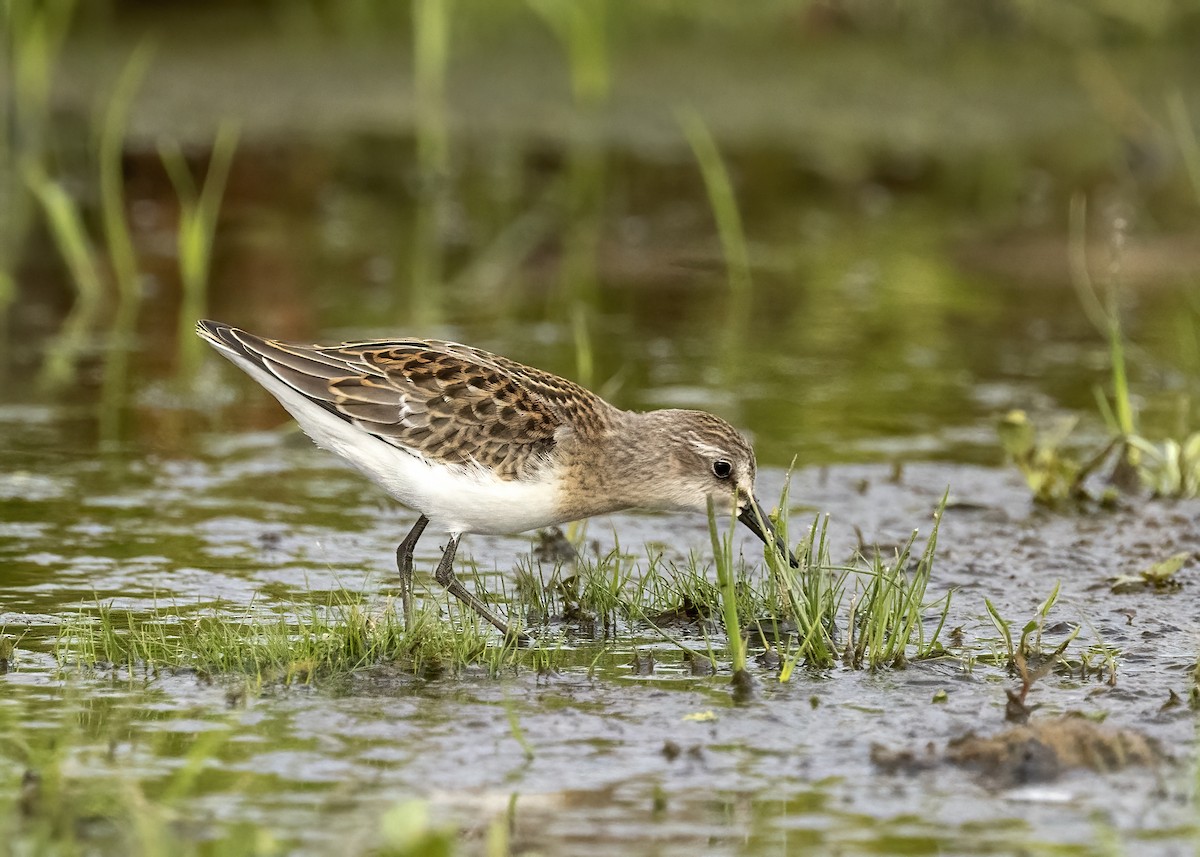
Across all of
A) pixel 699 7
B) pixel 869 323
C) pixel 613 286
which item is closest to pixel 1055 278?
pixel 869 323

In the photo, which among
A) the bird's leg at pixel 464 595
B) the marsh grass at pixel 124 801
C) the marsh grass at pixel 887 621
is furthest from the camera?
the bird's leg at pixel 464 595

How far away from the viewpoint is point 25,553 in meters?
9.02

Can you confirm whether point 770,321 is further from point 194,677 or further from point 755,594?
point 194,677

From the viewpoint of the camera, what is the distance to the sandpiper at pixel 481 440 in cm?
793

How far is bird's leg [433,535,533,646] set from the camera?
766cm

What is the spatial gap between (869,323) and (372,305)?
3653 millimetres

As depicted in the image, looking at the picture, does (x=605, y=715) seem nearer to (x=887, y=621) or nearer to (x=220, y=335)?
(x=887, y=621)

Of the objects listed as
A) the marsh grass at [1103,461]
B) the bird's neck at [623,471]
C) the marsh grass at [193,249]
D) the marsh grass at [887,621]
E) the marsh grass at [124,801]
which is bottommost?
the marsh grass at [124,801]

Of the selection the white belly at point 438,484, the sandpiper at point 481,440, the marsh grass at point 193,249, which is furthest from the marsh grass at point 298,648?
the marsh grass at point 193,249

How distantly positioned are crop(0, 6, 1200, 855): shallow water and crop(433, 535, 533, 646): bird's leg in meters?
0.25

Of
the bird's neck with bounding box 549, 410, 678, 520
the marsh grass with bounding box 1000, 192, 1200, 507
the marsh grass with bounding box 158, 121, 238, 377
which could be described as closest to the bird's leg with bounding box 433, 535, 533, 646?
the bird's neck with bounding box 549, 410, 678, 520

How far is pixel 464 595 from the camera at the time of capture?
7.89 metres

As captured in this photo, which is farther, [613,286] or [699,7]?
[699,7]

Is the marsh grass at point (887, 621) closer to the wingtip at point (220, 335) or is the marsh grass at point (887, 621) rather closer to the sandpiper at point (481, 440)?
the sandpiper at point (481, 440)
